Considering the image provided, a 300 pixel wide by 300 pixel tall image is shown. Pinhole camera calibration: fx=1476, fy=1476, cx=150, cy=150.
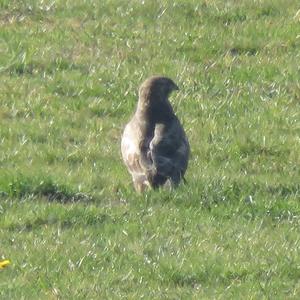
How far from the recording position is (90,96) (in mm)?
14578

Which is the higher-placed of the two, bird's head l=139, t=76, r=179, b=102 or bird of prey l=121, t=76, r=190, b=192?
bird's head l=139, t=76, r=179, b=102

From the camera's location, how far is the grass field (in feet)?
32.0

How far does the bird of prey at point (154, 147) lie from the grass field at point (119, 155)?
15 centimetres

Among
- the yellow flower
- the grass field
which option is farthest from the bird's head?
the yellow flower

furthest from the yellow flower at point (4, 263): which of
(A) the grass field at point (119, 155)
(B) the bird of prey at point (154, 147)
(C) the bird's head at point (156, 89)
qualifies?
(C) the bird's head at point (156, 89)

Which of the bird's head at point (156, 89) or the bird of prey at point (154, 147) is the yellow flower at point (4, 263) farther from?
the bird's head at point (156, 89)

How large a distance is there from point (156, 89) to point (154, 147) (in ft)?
3.70

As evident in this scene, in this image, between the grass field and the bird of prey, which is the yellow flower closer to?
the grass field

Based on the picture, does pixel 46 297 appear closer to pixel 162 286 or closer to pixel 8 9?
pixel 162 286

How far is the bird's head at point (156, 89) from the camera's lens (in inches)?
500

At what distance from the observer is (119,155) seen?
511 inches

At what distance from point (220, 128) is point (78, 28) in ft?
10.7

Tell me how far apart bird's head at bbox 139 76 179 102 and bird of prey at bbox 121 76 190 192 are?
73 millimetres


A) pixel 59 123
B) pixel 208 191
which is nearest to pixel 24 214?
pixel 208 191
